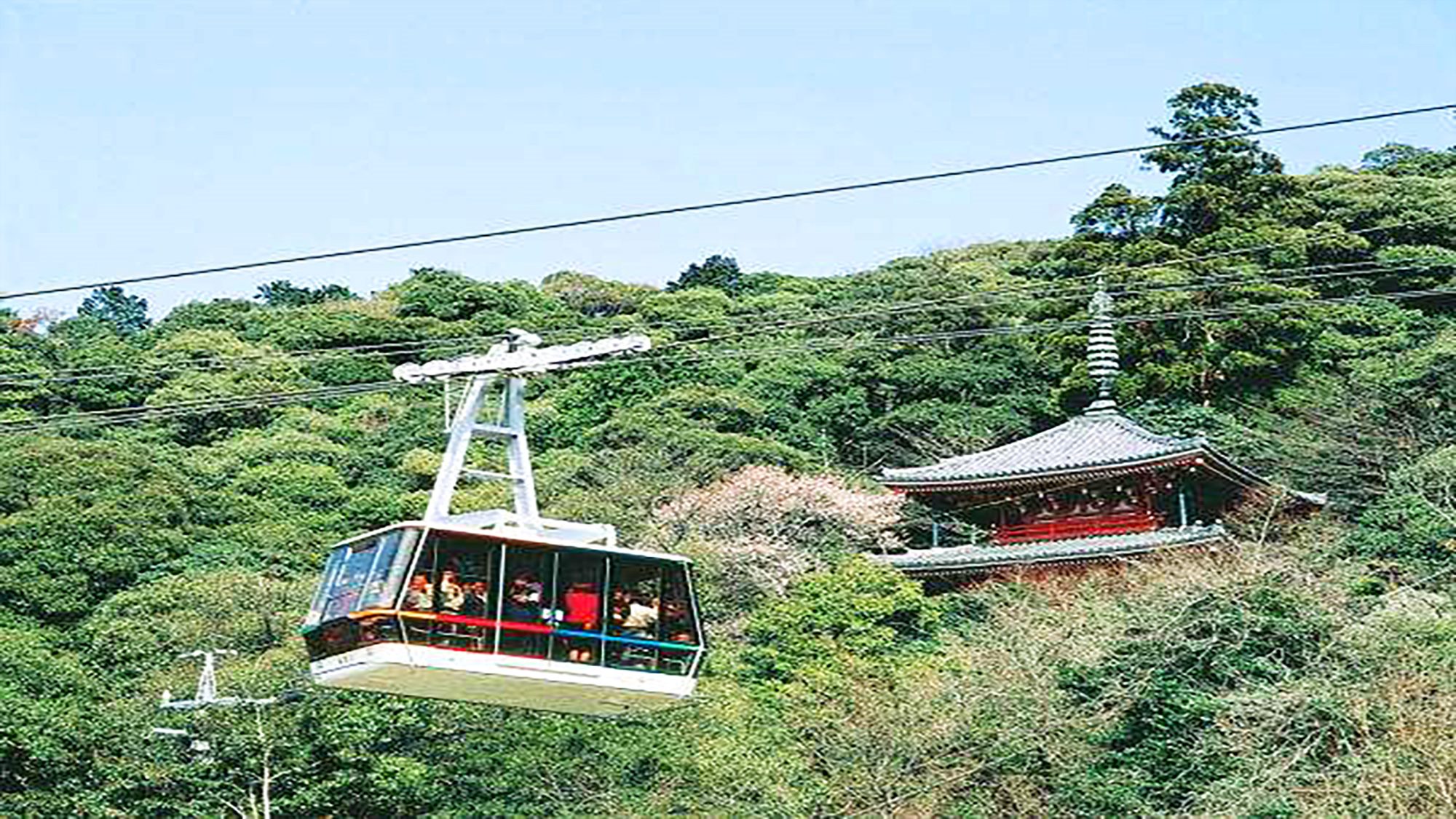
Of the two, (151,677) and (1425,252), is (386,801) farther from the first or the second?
(1425,252)

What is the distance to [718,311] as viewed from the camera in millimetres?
53625

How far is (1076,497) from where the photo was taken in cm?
3328

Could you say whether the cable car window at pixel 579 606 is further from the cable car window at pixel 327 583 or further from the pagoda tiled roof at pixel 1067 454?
the pagoda tiled roof at pixel 1067 454

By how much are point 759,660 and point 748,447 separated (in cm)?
951

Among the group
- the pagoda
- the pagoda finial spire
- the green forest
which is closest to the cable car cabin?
the green forest

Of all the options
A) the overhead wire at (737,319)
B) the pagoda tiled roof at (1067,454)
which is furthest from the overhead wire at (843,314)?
the pagoda tiled roof at (1067,454)

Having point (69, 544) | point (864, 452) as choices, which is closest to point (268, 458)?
point (69, 544)

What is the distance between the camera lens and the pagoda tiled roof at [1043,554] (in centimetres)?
3139

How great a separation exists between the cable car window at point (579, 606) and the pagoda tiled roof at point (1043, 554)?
1592cm

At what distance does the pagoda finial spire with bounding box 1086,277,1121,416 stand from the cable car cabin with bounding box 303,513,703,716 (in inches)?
836

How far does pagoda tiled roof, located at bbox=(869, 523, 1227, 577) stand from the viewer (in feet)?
103

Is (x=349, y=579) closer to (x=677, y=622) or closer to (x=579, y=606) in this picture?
(x=579, y=606)

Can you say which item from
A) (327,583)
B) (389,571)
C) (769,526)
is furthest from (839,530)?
(389,571)

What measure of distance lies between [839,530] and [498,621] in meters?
20.1
